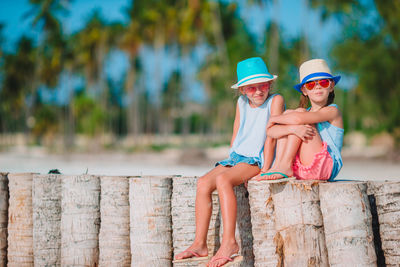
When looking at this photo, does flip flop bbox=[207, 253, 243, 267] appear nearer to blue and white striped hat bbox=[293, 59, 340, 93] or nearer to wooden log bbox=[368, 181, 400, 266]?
wooden log bbox=[368, 181, 400, 266]

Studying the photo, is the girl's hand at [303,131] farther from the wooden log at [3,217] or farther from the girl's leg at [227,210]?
the wooden log at [3,217]

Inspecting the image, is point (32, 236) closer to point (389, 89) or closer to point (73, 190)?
point (73, 190)

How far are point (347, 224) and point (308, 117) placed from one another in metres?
→ 0.90

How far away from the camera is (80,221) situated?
3.53m

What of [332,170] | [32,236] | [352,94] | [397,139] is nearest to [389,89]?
[397,139]

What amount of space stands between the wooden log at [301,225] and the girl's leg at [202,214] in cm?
56

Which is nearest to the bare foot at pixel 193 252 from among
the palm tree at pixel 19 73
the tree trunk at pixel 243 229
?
the tree trunk at pixel 243 229

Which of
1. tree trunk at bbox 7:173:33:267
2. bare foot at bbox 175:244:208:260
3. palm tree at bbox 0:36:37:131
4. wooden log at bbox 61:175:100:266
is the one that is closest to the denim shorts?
bare foot at bbox 175:244:208:260

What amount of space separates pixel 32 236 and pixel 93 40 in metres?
40.3

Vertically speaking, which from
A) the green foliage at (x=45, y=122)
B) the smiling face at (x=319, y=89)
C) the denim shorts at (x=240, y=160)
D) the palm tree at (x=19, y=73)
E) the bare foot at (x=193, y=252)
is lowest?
the bare foot at (x=193, y=252)

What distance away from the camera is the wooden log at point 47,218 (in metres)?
3.61

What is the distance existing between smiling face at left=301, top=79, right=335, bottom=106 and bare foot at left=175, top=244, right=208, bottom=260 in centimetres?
157

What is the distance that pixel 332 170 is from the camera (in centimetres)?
330

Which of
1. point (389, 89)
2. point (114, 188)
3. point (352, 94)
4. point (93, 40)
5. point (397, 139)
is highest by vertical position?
point (93, 40)
